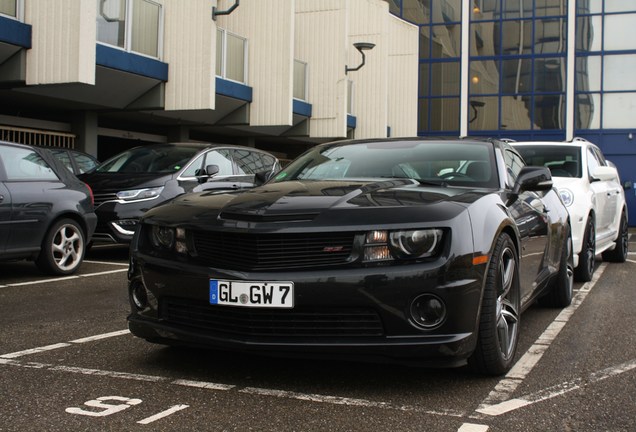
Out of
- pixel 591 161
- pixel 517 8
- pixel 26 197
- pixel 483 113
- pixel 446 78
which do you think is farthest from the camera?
pixel 446 78

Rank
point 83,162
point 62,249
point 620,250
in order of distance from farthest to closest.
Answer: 1. point 83,162
2. point 620,250
3. point 62,249

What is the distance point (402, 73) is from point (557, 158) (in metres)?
21.8

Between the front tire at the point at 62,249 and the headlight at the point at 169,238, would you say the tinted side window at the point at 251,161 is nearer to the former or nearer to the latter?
the front tire at the point at 62,249

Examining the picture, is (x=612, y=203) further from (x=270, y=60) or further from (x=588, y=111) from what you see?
(x=588, y=111)

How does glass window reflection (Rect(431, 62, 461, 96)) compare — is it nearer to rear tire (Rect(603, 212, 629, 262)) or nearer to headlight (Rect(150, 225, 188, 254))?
rear tire (Rect(603, 212, 629, 262))

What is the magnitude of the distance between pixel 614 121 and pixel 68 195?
2507 centimetres

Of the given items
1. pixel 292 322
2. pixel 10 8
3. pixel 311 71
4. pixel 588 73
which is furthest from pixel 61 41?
pixel 588 73

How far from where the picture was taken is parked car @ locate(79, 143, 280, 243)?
9.91 metres

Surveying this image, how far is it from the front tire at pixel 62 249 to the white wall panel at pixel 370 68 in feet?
57.5

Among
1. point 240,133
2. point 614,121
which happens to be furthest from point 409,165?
point 614,121

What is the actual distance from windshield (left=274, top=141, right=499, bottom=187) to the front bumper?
1250 millimetres

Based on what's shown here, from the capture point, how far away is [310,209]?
153 inches

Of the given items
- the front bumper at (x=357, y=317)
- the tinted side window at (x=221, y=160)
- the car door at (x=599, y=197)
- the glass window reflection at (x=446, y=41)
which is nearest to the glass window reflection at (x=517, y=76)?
the glass window reflection at (x=446, y=41)

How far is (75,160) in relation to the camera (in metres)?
12.1
